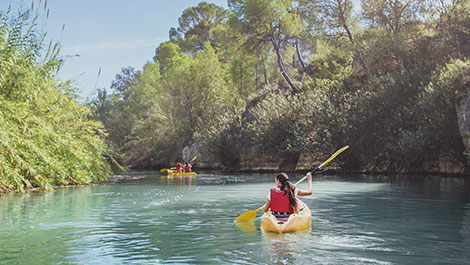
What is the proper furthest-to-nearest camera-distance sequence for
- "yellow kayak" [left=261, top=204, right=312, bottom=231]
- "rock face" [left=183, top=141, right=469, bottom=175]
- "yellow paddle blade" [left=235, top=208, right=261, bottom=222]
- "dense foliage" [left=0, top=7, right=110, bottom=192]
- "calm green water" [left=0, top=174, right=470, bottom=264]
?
"rock face" [left=183, top=141, right=469, bottom=175], "dense foliage" [left=0, top=7, right=110, bottom=192], "yellow paddle blade" [left=235, top=208, right=261, bottom=222], "yellow kayak" [left=261, top=204, right=312, bottom=231], "calm green water" [left=0, top=174, right=470, bottom=264]

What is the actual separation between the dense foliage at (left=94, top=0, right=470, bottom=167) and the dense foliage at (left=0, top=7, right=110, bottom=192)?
324cm

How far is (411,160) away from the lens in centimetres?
2572

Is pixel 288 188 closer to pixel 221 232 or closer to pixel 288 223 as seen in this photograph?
pixel 288 223

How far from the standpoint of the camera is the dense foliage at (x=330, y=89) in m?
25.1

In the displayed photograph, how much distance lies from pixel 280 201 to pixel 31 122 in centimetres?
1070

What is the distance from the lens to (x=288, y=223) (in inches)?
322

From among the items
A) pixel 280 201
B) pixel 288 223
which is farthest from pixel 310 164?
pixel 288 223

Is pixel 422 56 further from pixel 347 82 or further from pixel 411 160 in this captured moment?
pixel 411 160

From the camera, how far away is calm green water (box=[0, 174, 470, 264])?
250 inches

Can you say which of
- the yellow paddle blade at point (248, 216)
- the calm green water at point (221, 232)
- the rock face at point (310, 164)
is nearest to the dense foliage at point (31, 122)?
the calm green water at point (221, 232)

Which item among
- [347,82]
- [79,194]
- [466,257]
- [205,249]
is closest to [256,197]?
[79,194]

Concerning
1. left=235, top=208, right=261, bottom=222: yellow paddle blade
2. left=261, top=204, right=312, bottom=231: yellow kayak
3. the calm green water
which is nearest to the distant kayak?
left=261, top=204, right=312, bottom=231: yellow kayak

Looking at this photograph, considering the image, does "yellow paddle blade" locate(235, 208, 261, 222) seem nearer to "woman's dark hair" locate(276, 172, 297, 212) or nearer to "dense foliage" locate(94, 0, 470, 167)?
"woman's dark hair" locate(276, 172, 297, 212)

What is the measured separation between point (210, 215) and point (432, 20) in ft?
85.2
